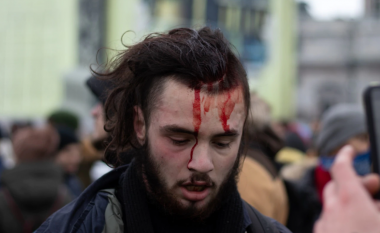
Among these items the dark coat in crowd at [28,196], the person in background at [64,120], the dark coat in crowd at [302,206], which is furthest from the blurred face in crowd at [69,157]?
the dark coat in crowd at [302,206]

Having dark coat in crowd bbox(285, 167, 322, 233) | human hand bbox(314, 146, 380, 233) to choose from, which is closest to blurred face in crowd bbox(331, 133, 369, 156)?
dark coat in crowd bbox(285, 167, 322, 233)

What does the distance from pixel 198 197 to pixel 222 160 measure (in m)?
0.14

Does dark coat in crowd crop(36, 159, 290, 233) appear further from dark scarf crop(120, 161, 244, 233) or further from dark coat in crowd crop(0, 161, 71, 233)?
dark coat in crowd crop(0, 161, 71, 233)

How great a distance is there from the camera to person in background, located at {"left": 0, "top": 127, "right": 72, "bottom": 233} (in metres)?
3.00

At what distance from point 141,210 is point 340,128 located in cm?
200

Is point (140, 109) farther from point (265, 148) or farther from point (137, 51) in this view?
point (265, 148)

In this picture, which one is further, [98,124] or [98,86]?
[98,124]

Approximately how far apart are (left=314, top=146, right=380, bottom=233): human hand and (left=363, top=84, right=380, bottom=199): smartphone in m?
0.21

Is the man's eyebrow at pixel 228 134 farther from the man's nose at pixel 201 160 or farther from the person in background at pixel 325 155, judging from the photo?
the person in background at pixel 325 155

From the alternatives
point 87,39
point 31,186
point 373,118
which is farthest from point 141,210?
point 87,39

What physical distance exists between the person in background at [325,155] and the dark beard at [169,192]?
4.89ft

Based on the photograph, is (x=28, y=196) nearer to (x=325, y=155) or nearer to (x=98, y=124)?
(x=98, y=124)

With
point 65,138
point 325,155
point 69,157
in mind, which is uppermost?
point 325,155

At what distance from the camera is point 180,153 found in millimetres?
1506
